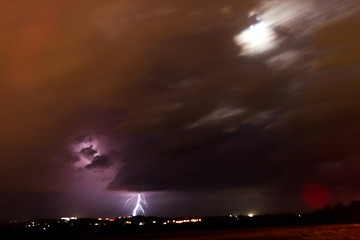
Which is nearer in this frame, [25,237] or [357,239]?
[357,239]

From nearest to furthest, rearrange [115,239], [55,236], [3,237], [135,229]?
[115,239] < [3,237] < [55,236] < [135,229]

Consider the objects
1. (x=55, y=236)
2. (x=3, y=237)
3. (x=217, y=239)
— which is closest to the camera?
(x=217, y=239)

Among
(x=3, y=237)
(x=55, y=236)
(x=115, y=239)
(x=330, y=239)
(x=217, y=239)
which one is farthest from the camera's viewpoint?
(x=55, y=236)

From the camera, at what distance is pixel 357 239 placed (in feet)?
155

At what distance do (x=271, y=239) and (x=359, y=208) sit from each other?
111 m

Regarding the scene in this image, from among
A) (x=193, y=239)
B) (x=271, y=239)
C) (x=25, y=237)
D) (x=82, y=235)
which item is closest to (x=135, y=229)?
(x=82, y=235)

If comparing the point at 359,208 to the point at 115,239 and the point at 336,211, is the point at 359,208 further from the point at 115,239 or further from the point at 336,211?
the point at 115,239

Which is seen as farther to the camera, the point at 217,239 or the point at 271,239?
the point at 217,239

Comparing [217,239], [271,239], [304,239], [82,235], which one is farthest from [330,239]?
[82,235]

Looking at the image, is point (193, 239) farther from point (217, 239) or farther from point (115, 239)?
point (115, 239)

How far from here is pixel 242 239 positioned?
57.9m

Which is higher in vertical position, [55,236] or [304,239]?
[55,236]

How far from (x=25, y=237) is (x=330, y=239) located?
194ft

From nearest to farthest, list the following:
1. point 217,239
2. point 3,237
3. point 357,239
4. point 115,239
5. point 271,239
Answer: point 357,239 → point 271,239 → point 217,239 → point 115,239 → point 3,237
